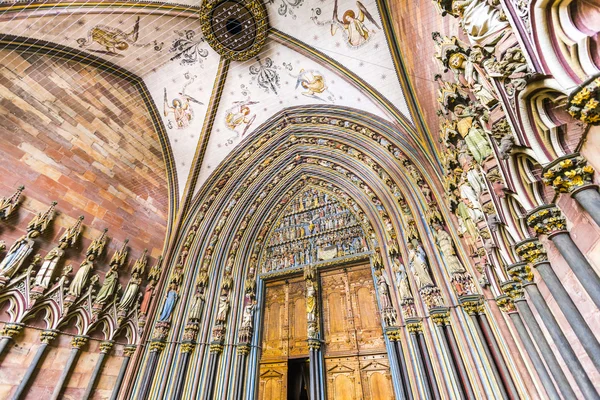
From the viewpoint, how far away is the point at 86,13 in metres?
5.35

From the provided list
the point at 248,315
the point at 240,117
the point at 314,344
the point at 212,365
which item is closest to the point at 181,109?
the point at 240,117

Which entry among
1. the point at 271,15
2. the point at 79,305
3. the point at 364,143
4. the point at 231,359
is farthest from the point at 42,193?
the point at 364,143

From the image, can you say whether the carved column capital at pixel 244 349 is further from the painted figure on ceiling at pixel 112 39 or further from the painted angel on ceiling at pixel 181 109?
the painted figure on ceiling at pixel 112 39

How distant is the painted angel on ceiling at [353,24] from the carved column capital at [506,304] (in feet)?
18.1

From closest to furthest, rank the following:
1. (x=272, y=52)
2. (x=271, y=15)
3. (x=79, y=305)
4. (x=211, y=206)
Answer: (x=79, y=305) → (x=271, y=15) → (x=272, y=52) → (x=211, y=206)

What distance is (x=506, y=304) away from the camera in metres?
2.77

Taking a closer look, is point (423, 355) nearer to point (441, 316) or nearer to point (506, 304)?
point (441, 316)

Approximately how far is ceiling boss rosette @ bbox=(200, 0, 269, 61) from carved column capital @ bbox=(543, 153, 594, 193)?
6.70 metres

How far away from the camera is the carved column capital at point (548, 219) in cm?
173

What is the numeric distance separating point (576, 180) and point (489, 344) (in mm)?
3069

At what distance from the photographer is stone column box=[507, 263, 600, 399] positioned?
1657mm

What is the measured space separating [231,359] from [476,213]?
568 cm

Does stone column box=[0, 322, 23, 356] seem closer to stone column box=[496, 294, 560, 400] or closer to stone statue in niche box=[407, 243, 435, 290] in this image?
stone statue in niche box=[407, 243, 435, 290]

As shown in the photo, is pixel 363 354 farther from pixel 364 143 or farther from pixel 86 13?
pixel 86 13
